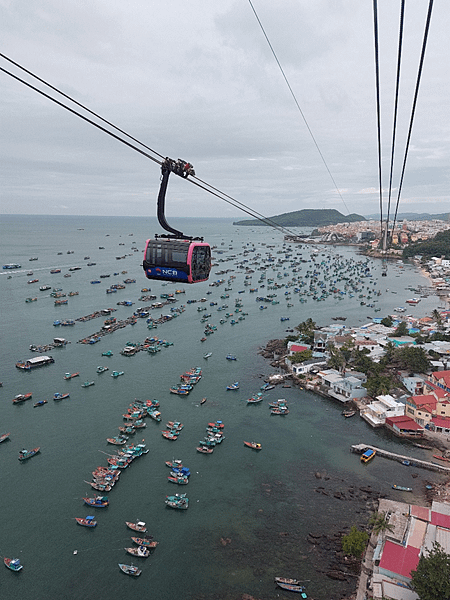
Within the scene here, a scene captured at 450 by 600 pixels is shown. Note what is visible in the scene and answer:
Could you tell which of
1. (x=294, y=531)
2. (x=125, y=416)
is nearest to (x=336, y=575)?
(x=294, y=531)

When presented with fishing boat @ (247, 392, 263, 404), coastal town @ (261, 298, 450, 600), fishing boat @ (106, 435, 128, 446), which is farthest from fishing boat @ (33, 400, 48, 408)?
coastal town @ (261, 298, 450, 600)

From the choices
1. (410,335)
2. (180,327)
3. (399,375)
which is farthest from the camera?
(180,327)

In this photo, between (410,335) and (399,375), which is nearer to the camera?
(399,375)

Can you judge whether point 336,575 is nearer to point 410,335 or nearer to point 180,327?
point 410,335

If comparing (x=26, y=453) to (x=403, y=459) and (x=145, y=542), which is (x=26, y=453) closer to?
(x=145, y=542)

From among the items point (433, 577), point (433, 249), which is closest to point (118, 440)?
point (433, 577)

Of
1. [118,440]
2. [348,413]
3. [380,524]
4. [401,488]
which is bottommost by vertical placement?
[118,440]
